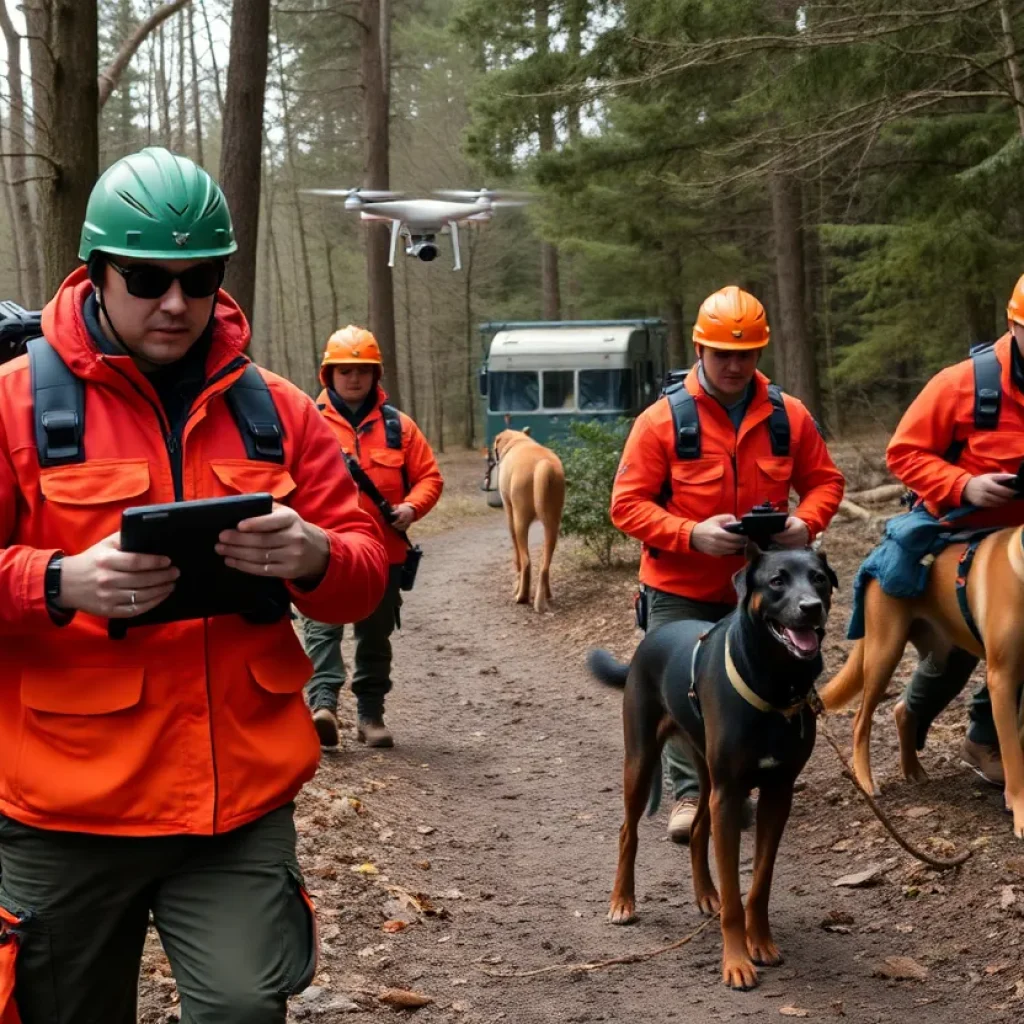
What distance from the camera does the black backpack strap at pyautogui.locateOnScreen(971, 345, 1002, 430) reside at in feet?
19.4

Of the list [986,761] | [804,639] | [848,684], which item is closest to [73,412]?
[804,639]

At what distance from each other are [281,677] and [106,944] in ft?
2.09

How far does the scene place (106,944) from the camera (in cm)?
277

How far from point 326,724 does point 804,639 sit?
429 cm

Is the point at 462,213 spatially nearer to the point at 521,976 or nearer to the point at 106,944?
the point at 521,976

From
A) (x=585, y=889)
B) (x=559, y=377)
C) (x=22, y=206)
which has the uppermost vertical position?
(x=22, y=206)

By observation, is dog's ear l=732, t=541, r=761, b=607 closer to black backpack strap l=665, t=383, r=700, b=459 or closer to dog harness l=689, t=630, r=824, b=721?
dog harness l=689, t=630, r=824, b=721

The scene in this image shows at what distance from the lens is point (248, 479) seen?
114 inches

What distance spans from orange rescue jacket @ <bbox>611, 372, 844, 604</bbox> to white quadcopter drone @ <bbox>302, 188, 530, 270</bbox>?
1023 centimetres

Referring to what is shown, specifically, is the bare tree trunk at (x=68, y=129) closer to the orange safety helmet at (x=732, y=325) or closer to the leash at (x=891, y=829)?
the orange safety helmet at (x=732, y=325)

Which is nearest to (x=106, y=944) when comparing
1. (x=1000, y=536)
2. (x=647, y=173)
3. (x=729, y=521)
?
(x=729, y=521)

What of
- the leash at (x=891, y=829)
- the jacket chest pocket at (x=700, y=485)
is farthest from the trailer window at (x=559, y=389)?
the leash at (x=891, y=829)

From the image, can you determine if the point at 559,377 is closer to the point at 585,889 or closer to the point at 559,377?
the point at 559,377

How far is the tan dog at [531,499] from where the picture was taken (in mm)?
13664
